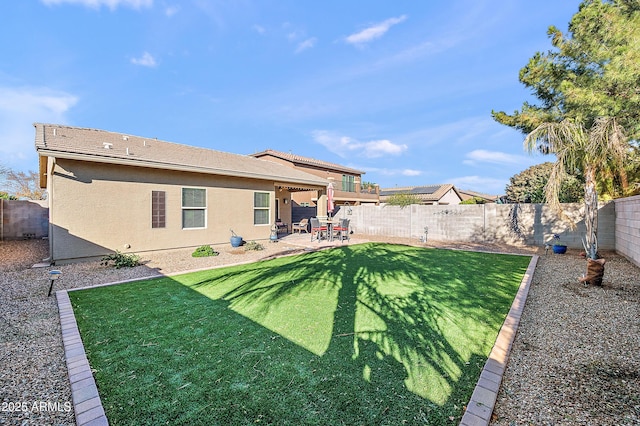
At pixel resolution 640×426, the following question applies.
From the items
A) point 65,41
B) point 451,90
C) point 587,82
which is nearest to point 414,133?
point 451,90

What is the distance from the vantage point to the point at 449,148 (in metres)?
24.1

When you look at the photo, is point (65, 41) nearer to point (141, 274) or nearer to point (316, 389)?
point (141, 274)

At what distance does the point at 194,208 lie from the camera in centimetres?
1054

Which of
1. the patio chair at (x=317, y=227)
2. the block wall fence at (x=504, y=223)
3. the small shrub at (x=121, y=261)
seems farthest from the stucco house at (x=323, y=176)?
the small shrub at (x=121, y=261)

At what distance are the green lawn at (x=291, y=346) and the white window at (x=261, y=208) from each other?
620cm

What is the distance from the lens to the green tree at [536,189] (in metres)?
13.5

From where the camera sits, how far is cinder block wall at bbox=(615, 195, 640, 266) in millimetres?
7570

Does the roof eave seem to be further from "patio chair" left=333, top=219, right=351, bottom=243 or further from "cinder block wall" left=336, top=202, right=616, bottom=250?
"cinder block wall" left=336, top=202, right=616, bottom=250

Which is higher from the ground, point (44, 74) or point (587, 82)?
point (44, 74)

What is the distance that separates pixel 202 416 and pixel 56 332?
3.17 m

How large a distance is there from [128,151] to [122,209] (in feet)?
6.97

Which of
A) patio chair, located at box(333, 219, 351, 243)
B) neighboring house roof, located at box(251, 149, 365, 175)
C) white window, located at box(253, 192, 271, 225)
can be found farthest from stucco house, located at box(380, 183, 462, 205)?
white window, located at box(253, 192, 271, 225)

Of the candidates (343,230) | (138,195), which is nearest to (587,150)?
(343,230)

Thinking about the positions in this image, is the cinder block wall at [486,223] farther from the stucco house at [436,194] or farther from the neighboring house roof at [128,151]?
the stucco house at [436,194]
